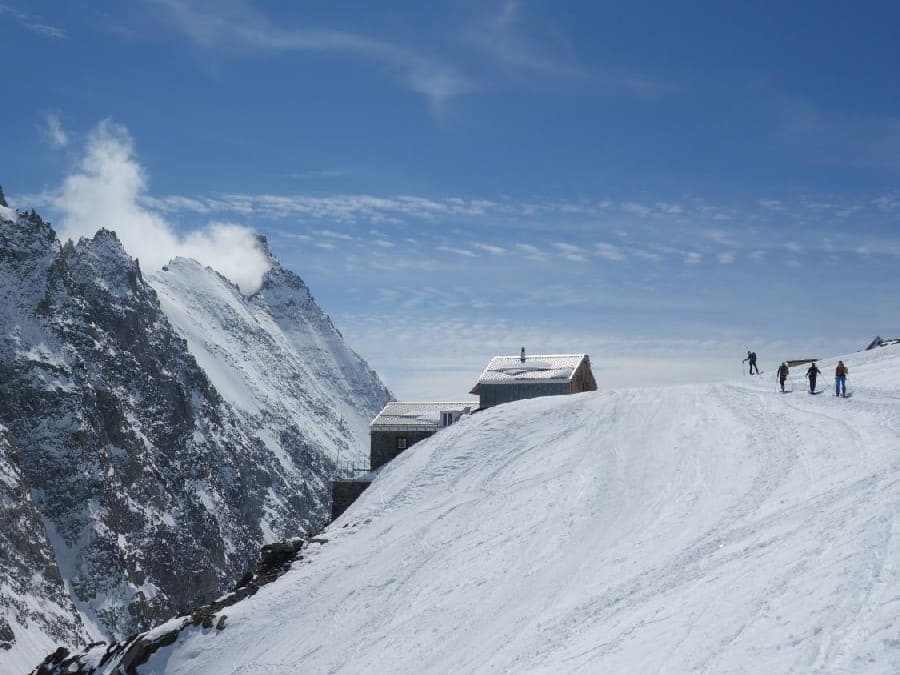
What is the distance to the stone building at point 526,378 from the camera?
47625 millimetres

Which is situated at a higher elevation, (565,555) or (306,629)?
(565,555)

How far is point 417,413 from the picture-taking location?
47.5 meters

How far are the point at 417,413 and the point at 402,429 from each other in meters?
2.22

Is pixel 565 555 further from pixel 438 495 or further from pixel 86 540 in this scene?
pixel 86 540

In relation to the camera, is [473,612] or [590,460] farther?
[590,460]

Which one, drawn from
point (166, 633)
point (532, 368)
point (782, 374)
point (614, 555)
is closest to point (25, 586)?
point (532, 368)

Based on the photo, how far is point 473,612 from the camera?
18219 millimetres

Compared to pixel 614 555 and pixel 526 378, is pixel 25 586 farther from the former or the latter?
pixel 614 555

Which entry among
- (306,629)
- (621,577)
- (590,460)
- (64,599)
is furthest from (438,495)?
(64,599)

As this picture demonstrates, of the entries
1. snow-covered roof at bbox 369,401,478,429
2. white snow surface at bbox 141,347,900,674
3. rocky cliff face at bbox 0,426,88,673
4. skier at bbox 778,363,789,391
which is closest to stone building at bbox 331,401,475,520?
snow-covered roof at bbox 369,401,478,429

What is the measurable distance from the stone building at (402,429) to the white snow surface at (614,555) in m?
10.2

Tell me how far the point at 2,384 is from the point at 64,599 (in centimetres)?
4601

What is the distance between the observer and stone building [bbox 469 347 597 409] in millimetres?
47625

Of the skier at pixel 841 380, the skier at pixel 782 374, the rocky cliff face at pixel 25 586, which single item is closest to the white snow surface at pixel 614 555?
the skier at pixel 841 380
